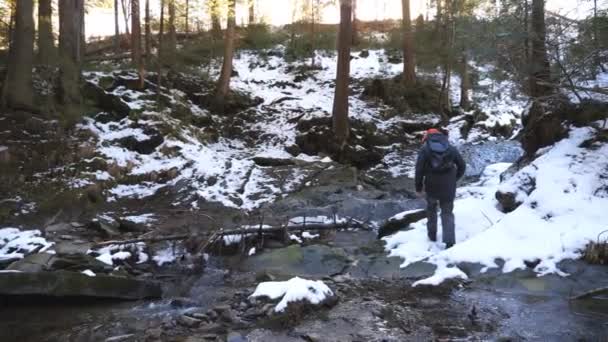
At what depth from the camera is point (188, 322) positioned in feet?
19.0

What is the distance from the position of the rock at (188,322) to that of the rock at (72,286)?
4.13ft

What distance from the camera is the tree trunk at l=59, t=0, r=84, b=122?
1396cm

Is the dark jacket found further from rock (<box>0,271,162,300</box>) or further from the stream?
rock (<box>0,271,162,300</box>)

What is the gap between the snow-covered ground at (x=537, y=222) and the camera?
7.04m

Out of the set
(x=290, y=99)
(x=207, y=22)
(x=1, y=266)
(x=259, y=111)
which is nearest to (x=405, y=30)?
(x=290, y=99)

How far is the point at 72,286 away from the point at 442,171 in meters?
5.58

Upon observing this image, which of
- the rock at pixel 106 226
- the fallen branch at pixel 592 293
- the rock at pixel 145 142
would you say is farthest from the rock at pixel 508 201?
the rock at pixel 145 142

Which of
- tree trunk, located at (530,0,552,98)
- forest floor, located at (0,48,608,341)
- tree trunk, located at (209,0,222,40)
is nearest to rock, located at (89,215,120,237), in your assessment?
forest floor, located at (0,48,608,341)

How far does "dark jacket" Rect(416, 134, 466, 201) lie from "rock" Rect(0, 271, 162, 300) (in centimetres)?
443

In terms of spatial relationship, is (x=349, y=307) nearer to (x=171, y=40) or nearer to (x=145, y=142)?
(x=145, y=142)

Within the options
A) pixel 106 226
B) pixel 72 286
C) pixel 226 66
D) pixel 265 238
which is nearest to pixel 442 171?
pixel 265 238

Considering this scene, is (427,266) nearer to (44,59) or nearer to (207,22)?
(44,59)

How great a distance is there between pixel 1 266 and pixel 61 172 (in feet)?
16.5

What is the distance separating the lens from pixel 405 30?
22406 millimetres
